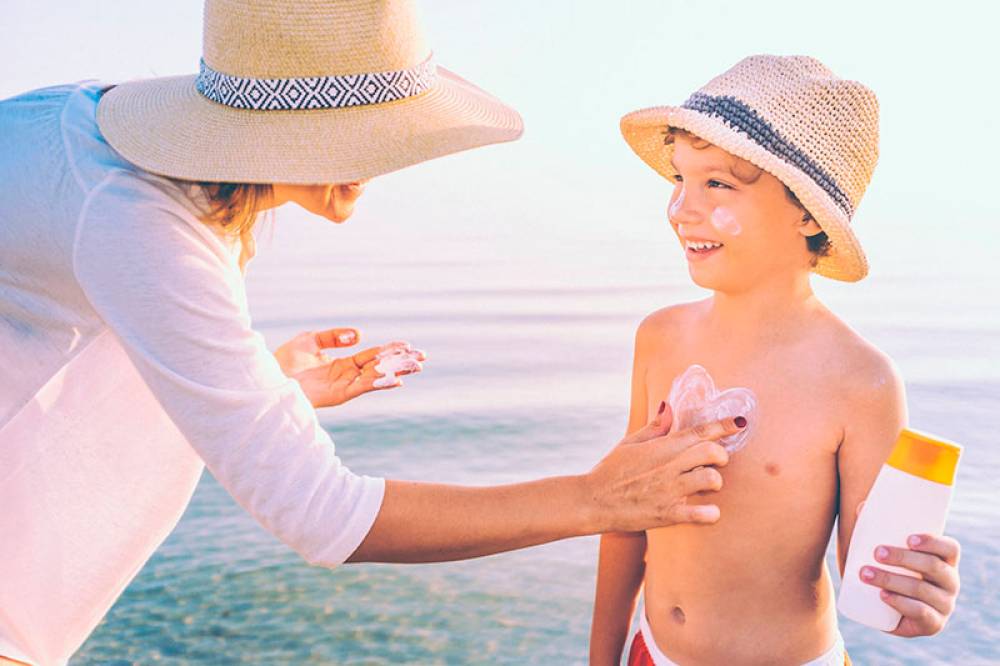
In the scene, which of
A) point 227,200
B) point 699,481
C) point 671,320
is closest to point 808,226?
point 671,320

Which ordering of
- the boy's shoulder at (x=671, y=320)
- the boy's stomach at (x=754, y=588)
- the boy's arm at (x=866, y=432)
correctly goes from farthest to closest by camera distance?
the boy's shoulder at (x=671, y=320) < the boy's stomach at (x=754, y=588) < the boy's arm at (x=866, y=432)

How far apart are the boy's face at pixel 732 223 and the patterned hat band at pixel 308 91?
812mm

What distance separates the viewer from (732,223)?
2.46 m

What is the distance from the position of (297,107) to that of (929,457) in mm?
1397

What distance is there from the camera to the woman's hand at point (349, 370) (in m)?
2.81

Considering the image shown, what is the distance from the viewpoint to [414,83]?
2072 mm

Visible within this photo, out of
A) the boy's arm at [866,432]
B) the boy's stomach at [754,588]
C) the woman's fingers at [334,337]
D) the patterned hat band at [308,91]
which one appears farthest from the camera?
the woman's fingers at [334,337]

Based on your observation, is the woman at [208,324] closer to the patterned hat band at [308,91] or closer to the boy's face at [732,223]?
the patterned hat band at [308,91]

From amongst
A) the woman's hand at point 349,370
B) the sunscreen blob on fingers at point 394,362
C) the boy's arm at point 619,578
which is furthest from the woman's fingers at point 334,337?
the boy's arm at point 619,578

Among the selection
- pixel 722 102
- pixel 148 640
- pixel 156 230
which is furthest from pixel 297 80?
pixel 148 640

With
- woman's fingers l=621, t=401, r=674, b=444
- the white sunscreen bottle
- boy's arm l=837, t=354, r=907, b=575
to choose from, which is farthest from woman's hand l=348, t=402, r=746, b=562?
boy's arm l=837, t=354, r=907, b=575

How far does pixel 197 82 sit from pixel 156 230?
0.45 m

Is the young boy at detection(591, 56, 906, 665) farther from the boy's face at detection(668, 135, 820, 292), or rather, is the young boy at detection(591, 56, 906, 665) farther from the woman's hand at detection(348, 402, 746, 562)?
the woman's hand at detection(348, 402, 746, 562)

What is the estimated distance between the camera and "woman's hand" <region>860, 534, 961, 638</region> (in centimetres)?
203
